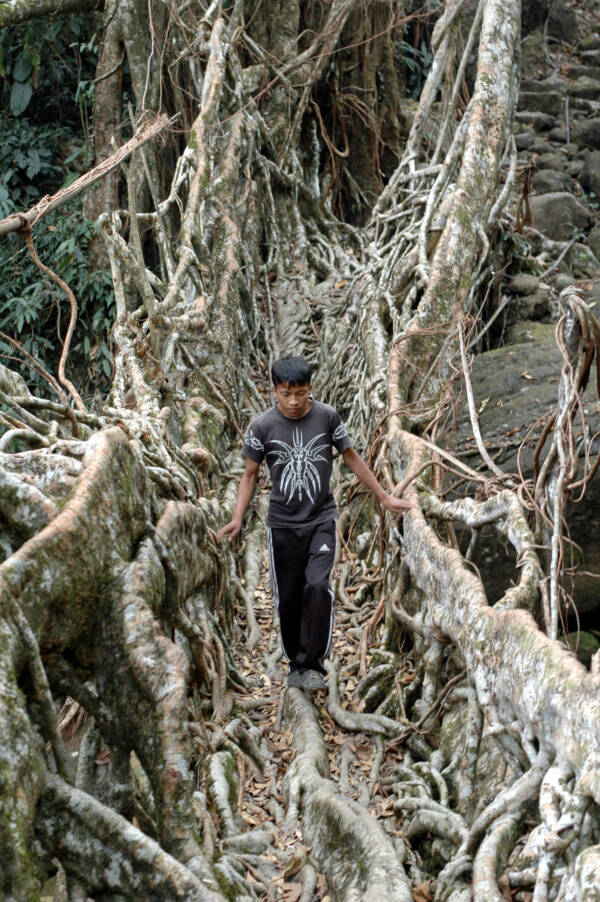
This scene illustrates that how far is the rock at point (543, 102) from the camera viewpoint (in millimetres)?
11445

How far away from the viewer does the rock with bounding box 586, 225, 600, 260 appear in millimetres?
9461

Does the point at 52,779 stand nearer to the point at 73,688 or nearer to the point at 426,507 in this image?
the point at 73,688

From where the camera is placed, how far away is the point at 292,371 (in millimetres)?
3621

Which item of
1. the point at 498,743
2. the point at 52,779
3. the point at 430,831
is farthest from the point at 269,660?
the point at 52,779

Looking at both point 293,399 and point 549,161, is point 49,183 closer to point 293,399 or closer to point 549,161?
point 549,161

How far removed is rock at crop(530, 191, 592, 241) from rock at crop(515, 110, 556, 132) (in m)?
2.00

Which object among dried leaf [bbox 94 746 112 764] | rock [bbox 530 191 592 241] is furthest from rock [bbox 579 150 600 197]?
dried leaf [bbox 94 746 112 764]

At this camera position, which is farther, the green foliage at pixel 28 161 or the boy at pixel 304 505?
the green foliage at pixel 28 161

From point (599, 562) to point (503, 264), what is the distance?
10.5 feet

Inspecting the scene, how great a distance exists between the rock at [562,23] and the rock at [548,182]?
3.35 meters

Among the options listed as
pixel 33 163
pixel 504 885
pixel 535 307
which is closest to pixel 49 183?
pixel 33 163

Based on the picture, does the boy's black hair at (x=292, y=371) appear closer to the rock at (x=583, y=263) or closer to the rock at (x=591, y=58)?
the rock at (x=583, y=263)

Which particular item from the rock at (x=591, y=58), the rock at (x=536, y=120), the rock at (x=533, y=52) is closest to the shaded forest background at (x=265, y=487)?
the rock at (x=536, y=120)

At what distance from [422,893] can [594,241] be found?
796cm
